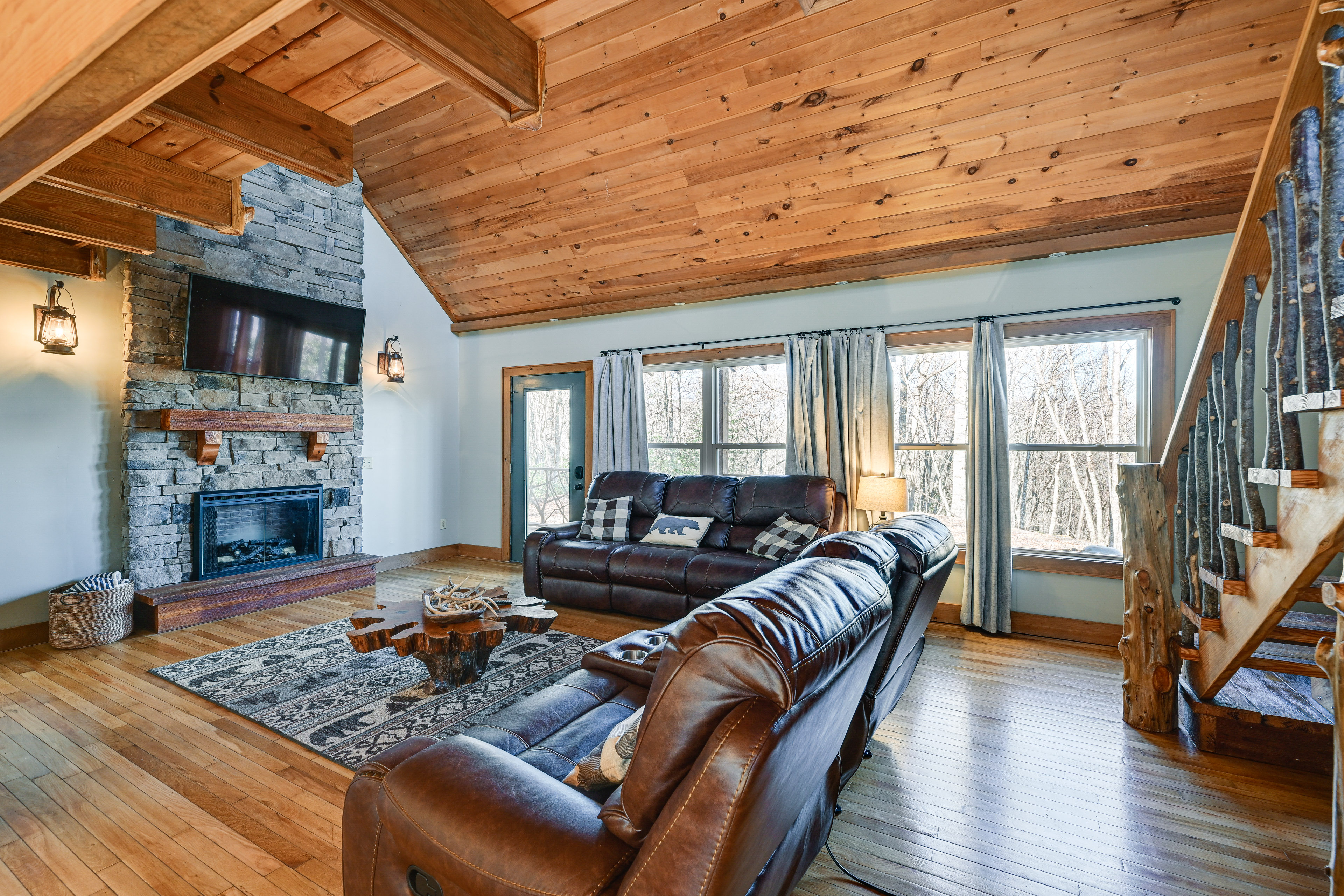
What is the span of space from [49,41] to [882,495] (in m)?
4.24

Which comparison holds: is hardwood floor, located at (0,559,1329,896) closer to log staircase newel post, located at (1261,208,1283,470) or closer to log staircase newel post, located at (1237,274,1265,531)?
log staircase newel post, located at (1237,274,1265,531)

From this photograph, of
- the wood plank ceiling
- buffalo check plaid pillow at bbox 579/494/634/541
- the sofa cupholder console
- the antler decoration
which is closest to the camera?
the sofa cupholder console

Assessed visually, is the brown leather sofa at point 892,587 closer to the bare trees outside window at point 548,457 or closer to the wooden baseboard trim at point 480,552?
the bare trees outside window at point 548,457

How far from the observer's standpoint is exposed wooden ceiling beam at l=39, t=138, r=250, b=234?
7.68 feet

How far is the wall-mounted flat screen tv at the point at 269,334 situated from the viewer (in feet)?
14.3

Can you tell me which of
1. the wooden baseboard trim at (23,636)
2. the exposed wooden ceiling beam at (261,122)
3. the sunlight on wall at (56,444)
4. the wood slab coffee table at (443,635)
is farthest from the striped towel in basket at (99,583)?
the exposed wooden ceiling beam at (261,122)

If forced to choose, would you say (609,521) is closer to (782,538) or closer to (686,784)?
(782,538)

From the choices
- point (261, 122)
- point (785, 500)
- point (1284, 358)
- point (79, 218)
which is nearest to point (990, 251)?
point (785, 500)

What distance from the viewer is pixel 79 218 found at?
2.99 metres

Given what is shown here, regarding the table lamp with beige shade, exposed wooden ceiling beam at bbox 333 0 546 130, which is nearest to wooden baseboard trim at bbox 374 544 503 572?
the table lamp with beige shade

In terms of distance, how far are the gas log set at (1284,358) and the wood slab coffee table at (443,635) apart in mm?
2659

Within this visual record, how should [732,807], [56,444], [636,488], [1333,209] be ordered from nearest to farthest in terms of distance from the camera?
[732,807], [1333,209], [56,444], [636,488]

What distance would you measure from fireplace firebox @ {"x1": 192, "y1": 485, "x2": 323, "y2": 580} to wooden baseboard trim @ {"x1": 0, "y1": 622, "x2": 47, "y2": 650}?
0.82 m

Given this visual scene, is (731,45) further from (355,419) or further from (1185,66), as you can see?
(355,419)
